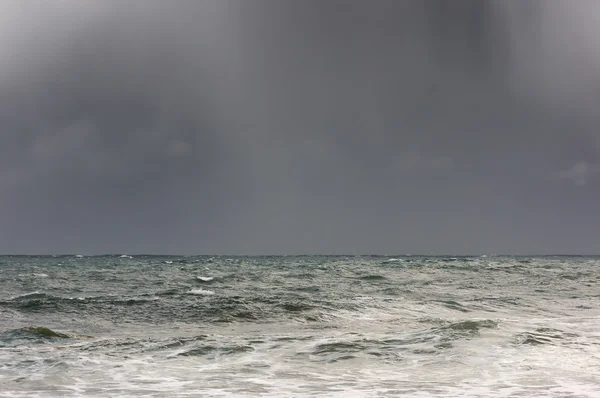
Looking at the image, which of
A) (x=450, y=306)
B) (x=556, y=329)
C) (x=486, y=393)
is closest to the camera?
(x=486, y=393)

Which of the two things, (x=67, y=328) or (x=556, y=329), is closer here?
(x=556, y=329)

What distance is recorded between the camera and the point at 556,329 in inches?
577

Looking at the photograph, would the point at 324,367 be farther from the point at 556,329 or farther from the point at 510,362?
the point at 556,329

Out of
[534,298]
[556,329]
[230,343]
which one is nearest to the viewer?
[230,343]

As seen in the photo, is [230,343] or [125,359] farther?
[230,343]

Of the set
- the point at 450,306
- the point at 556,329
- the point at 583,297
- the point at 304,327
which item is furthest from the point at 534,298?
the point at 304,327

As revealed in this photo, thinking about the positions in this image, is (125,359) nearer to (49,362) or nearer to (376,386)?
(49,362)

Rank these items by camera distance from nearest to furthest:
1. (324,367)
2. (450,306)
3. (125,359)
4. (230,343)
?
(324,367), (125,359), (230,343), (450,306)

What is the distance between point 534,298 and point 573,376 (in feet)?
54.9

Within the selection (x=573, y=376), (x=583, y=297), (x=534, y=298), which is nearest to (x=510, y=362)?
(x=573, y=376)

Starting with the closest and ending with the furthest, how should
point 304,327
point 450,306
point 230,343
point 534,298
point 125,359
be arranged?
point 125,359 → point 230,343 → point 304,327 → point 450,306 → point 534,298

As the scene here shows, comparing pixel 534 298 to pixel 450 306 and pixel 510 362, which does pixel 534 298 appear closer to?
pixel 450 306

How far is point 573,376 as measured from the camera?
918 centimetres

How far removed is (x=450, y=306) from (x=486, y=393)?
537 inches
